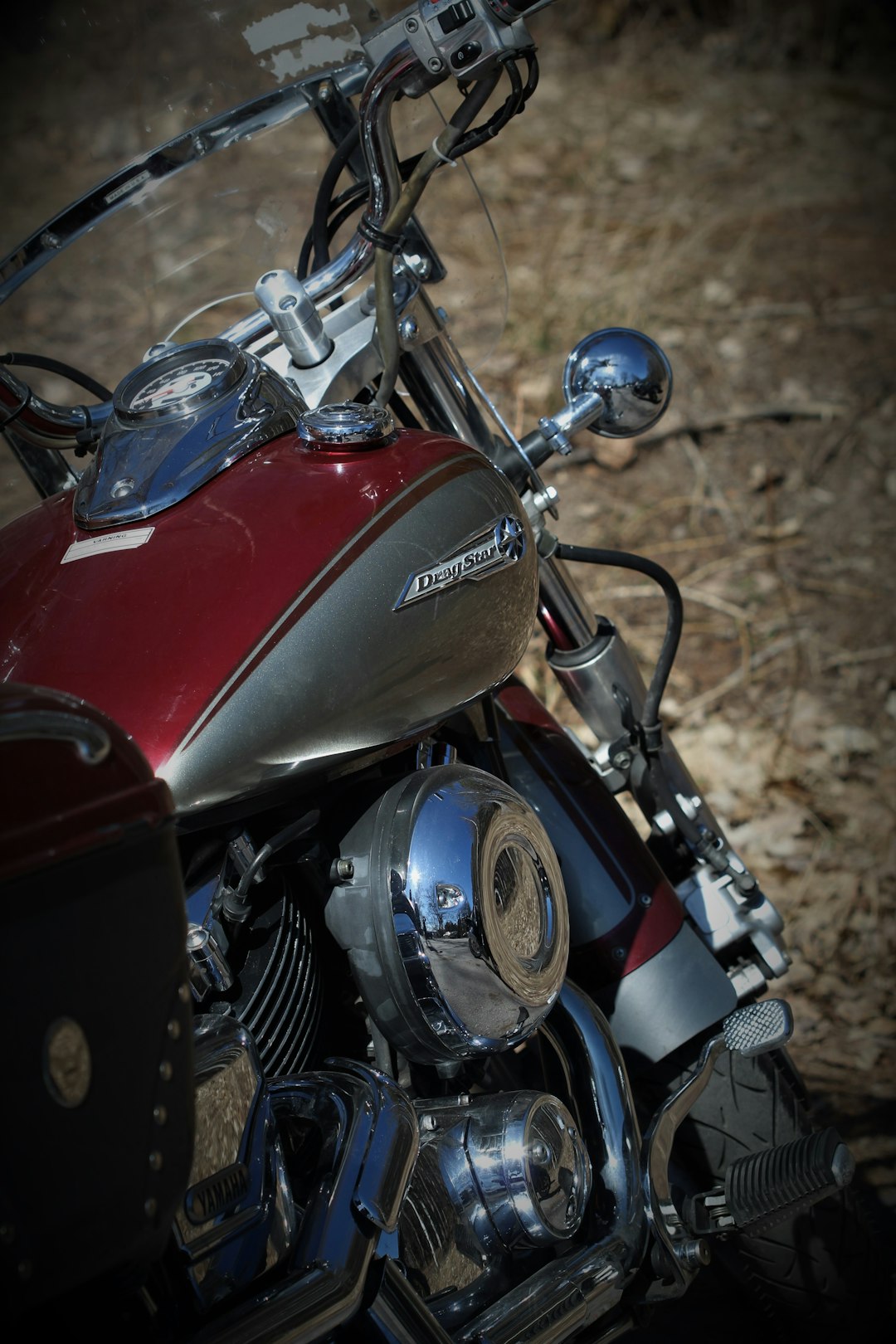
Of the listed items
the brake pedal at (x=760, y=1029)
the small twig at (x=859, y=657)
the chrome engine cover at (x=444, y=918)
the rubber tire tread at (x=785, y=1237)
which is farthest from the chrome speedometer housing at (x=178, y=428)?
the small twig at (x=859, y=657)

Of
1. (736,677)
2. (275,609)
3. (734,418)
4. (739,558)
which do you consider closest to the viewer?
(275,609)

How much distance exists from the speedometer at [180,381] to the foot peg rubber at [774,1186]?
3.14ft

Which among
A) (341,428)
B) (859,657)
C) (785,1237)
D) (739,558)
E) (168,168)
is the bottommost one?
(785,1237)

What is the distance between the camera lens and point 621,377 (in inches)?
53.9

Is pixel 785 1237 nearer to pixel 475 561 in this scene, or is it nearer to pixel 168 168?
pixel 475 561

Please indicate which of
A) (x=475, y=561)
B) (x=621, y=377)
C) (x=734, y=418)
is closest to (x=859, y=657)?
(x=734, y=418)

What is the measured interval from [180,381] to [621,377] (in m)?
0.55

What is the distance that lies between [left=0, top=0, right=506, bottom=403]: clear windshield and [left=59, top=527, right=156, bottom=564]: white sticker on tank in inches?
21.0

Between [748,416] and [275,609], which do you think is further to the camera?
[748,416]

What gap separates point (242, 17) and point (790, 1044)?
1.89 m

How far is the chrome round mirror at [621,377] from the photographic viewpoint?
1.37 m

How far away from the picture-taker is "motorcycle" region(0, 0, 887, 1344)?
2.15 ft

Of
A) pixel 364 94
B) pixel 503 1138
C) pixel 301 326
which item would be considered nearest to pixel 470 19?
pixel 364 94

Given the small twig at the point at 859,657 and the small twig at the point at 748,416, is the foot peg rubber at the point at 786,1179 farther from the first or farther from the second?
the small twig at the point at 748,416
